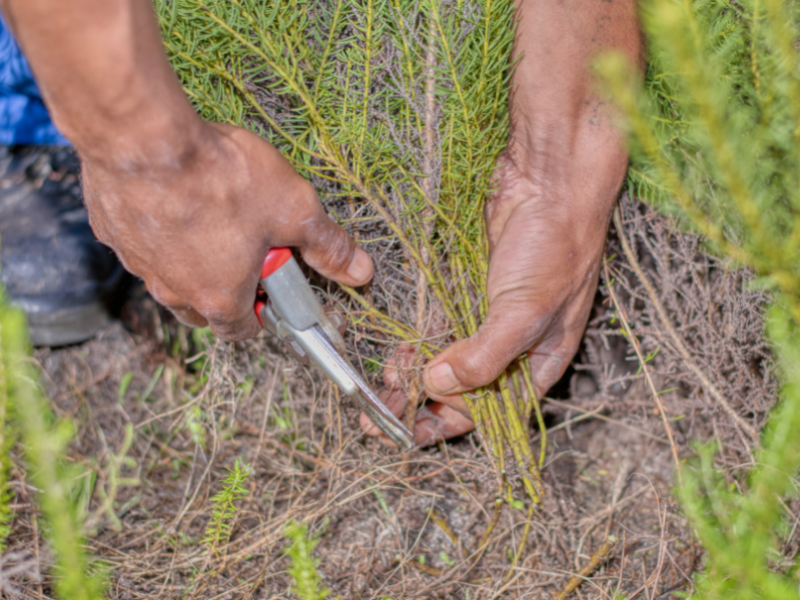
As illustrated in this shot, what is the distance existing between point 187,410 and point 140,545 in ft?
1.16

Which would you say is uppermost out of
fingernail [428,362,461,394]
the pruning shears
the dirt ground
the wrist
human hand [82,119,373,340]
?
the wrist

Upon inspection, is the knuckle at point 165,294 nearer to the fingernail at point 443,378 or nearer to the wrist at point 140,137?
the wrist at point 140,137

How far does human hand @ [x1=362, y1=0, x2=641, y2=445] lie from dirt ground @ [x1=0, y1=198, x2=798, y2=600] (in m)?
0.17

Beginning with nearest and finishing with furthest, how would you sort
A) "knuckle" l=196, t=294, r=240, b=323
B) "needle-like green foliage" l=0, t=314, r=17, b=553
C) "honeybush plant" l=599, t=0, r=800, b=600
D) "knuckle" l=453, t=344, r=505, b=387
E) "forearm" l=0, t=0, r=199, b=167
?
"honeybush plant" l=599, t=0, r=800, b=600
"needle-like green foliage" l=0, t=314, r=17, b=553
"forearm" l=0, t=0, r=199, b=167
"knuckle" l=196, t=294, r=240, b=323
"knuckle" l=453, t=344, r=505, b=387

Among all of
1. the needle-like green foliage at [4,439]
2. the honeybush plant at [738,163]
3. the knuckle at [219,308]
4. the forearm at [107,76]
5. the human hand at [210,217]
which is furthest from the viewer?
the knuckle at [219,308]

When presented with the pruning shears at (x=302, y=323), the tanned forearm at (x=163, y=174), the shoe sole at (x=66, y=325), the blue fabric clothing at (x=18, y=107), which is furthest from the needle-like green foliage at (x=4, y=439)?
the blue fabric clothing at (x=18, y=107)

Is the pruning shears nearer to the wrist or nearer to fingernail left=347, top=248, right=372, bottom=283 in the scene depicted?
fingernail left=347, top=248, right=372, bottom=283

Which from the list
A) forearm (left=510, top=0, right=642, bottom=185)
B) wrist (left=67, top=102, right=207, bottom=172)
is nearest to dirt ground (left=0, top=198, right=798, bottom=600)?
forearm (left=510, top=0, right=642, bottom=185)

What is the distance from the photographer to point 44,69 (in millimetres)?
Answer: 779

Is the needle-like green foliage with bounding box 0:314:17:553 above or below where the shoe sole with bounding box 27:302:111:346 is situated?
above

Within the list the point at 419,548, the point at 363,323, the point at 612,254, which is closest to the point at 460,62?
the point at 363,323

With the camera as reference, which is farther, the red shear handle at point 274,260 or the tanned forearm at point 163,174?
the red shear handle at point 274,260

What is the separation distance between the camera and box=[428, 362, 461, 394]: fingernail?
46.2 inches

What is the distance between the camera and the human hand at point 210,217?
896 millimetres
